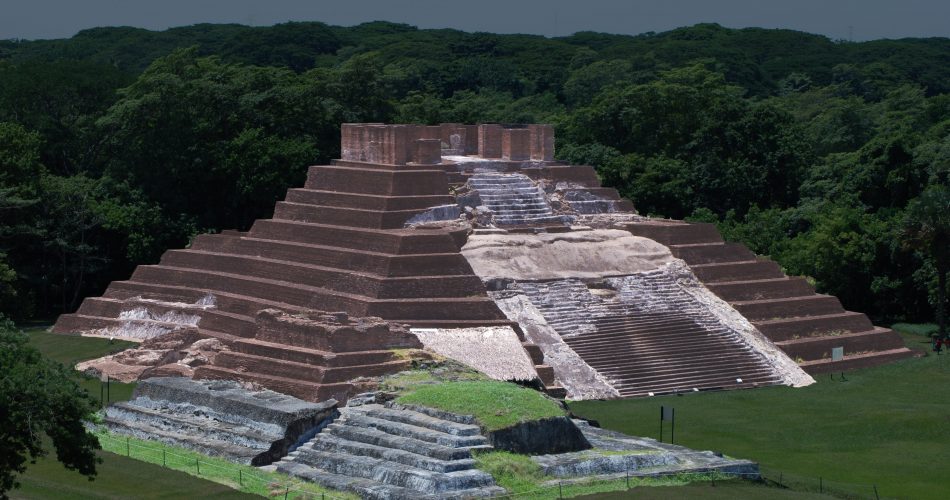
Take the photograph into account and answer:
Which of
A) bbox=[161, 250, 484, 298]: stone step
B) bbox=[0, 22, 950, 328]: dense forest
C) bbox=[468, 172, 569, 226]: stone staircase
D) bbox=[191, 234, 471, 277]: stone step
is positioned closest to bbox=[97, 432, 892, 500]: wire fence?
bbox=[161, 250, 484, 298]: stone step

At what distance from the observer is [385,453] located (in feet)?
129

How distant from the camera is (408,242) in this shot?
50.9 meters

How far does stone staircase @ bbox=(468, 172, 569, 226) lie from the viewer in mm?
56281

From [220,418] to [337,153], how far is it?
2877cm

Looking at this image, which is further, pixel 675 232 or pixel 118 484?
pixel 675 232

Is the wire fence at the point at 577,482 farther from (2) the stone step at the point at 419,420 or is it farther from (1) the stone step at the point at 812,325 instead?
(1) the stone step at the point at 812,325

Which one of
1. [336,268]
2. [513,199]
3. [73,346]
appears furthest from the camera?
[513,199]

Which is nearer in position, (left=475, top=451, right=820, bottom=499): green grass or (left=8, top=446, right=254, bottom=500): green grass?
(left=475, top=451, right=820, bottom=499): green grass

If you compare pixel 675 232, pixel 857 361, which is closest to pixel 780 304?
pixel 857 361

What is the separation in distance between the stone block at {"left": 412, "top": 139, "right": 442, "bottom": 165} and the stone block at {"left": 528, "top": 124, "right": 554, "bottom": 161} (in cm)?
403

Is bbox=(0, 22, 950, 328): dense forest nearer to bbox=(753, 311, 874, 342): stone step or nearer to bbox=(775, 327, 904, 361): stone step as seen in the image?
bbox=(775, 327, 904, 361): stone step

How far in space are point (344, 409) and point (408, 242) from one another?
831 centimetres

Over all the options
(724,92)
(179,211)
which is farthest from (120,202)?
(724,92)

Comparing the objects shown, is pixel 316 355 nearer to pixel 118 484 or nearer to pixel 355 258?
pixel 355 258
